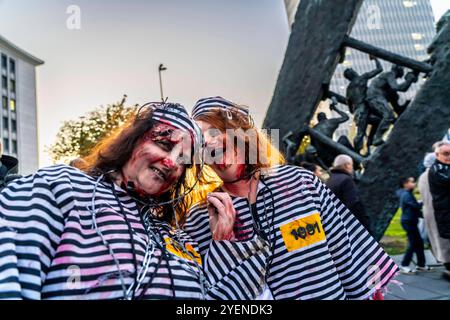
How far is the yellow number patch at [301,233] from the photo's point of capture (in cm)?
97

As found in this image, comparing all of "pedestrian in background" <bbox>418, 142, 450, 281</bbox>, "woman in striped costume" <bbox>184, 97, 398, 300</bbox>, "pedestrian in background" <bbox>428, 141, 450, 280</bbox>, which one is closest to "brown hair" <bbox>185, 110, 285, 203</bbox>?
"woman in striped costume" <bbox>184, 97, 398, 300</bbox>

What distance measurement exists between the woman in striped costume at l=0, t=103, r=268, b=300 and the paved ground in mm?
2053

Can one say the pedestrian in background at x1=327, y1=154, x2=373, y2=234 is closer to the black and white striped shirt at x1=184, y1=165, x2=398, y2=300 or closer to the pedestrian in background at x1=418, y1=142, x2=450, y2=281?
the pedestrian in background at x1=418, y1=142, x2=450, y2=281

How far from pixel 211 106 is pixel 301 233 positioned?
0.46m

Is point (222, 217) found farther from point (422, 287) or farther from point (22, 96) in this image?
point (422, 287)

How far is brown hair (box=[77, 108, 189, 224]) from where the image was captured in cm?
88

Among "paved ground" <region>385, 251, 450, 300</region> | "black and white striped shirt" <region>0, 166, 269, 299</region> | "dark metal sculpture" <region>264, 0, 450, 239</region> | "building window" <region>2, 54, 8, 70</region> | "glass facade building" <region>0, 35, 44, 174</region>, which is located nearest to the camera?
"black and white striped shirt" <region>0, 166, 269, 299</region>

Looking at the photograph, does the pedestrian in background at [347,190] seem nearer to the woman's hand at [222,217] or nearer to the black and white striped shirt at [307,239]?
the black and white striped shirt at [307,239]

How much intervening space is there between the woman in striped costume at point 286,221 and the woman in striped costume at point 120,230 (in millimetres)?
95

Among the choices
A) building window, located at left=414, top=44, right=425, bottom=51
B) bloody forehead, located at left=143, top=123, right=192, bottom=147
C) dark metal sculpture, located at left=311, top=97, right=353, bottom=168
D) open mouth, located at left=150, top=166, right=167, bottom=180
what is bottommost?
dark metal sculpture, located at left=311, top=97, right=353, bottom=168

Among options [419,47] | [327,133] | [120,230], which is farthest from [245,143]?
[419,47]

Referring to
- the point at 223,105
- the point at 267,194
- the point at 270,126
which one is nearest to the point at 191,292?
the point at 267,194
